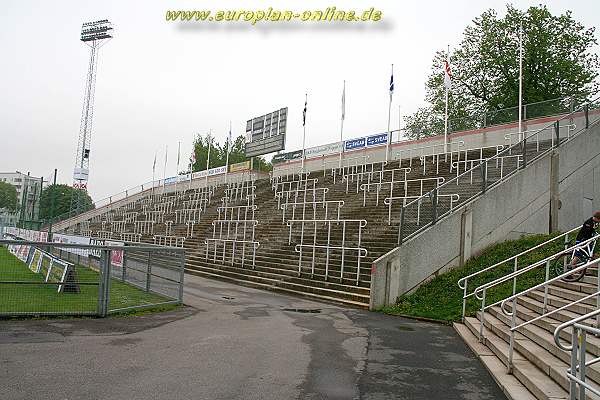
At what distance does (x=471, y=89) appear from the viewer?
37.5m

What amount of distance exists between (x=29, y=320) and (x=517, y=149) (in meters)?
14.9

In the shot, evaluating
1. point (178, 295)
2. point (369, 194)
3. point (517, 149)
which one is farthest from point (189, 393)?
point (369, 194)

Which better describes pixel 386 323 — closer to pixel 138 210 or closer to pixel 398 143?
pixel 398 143

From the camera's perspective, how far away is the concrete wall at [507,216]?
41.6 ft

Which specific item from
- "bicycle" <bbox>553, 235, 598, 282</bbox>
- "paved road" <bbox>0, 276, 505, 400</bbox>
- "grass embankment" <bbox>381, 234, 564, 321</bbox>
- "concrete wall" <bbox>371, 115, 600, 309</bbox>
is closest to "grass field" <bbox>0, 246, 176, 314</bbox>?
"paved road" <bbox>0, 276, 505, 400</bbox>

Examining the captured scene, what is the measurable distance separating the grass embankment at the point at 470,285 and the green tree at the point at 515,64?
51.3 feet

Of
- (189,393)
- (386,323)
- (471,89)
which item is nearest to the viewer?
(189,393)

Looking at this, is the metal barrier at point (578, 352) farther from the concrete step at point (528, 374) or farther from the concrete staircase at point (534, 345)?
the concrete step at point (528, 374)

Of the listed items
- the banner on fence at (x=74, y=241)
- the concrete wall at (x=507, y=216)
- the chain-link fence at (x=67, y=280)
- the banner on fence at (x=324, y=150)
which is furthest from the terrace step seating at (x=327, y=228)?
the chain-link fence at (x=67, y=280)

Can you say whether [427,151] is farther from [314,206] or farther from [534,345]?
[534,345]

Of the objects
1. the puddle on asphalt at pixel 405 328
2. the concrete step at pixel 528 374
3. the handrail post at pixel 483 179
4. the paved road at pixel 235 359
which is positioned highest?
the handrail post at pixel 483 179

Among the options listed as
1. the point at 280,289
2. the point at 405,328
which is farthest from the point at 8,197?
the point at 405,328

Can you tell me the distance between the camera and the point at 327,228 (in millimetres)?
18312

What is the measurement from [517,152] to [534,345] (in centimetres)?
1066
